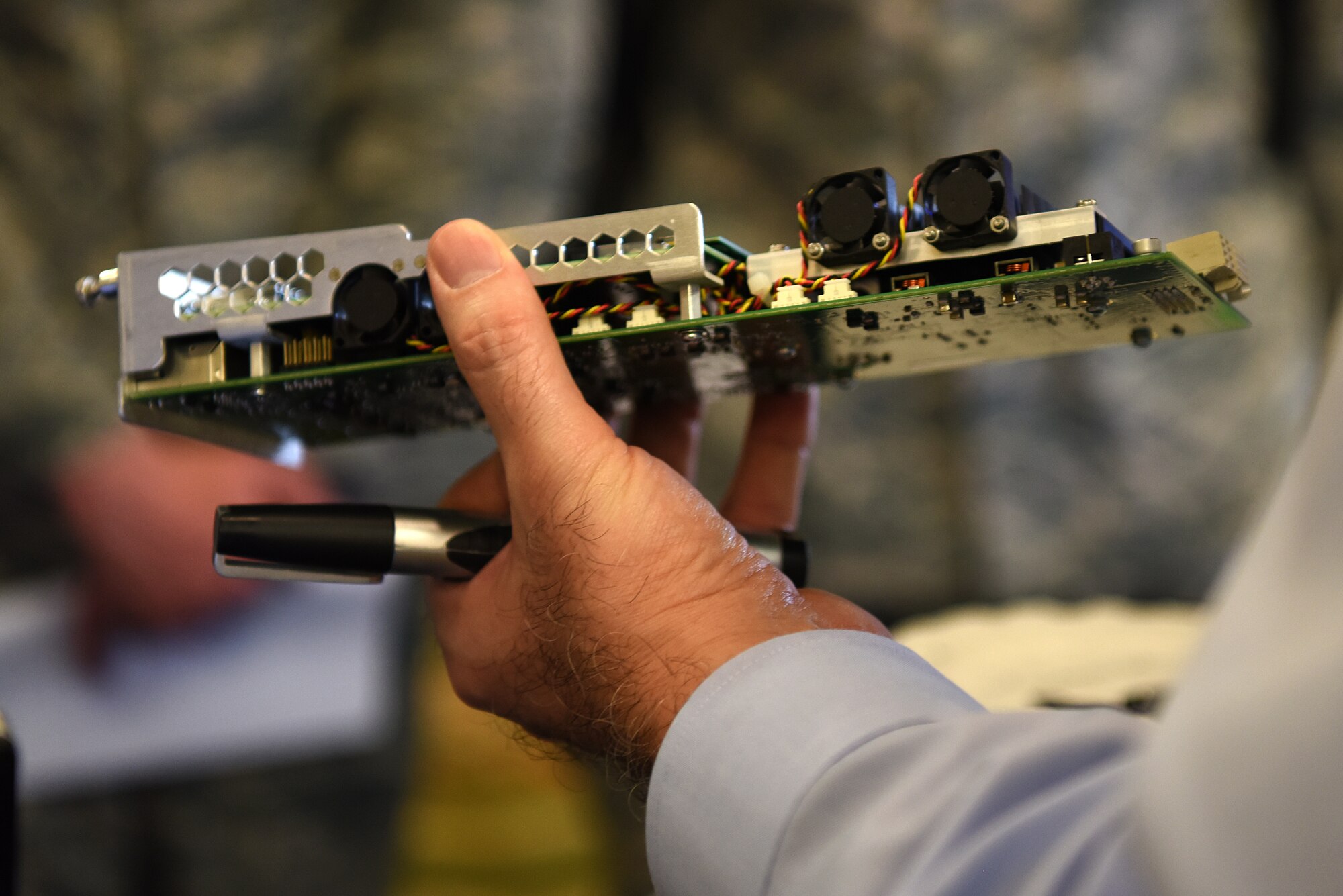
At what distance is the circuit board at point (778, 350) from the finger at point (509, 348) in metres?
0.04

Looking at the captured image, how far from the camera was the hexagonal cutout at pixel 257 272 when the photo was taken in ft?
2.13

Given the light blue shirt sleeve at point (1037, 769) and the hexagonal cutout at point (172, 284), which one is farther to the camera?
the hexagonal cutout at point (172, 284)

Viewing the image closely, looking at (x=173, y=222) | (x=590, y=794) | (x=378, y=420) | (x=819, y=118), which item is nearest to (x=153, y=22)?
(x=173, y=222)

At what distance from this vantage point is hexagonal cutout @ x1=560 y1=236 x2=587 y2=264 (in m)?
0.62

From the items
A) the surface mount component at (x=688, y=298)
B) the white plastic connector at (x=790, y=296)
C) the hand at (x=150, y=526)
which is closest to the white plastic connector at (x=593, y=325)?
the surface mount component at (x=688, y=298)

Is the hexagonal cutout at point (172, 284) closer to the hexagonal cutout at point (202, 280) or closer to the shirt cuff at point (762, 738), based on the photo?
the hexagonal cutout at point (202, 280)

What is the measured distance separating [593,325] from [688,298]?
7 cm

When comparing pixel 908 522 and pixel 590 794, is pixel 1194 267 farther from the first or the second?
pixel 590 794

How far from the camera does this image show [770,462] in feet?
3.08

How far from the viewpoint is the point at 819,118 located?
176cm

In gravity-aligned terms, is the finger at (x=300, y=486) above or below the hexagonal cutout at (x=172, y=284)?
below

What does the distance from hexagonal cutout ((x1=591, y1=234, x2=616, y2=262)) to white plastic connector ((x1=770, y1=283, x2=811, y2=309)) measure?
0.10 metres

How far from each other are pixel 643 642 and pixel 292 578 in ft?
0.94

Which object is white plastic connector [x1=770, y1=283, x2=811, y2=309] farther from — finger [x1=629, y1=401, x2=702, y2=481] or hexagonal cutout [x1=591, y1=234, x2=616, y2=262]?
finger [x1=629, y1=401, x2=702, y2=481]
